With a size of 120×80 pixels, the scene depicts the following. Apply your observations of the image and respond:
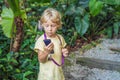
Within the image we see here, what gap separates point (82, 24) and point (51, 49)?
2.82 meters

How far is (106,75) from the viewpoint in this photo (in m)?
4.13

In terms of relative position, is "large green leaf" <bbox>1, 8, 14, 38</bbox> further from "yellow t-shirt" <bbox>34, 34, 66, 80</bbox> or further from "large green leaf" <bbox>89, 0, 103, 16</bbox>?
"large green leaf" <bbox>89, 0, 103, 16</bbox>

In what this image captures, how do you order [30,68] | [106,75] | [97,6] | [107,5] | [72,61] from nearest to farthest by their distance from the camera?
[30,68], [106,75], [72,61], [97,6], [107,5]

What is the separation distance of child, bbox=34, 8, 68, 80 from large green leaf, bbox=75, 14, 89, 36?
2559 mm

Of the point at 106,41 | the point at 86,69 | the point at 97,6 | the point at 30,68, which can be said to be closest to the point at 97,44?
the point at 106,41

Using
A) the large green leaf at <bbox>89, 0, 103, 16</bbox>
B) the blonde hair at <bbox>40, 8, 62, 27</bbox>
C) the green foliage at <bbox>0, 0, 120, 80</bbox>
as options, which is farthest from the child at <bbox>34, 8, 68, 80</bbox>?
the large green leaf at <bbox>89, 0, 103, 16</bbox>

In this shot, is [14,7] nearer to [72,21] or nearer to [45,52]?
[45,52]

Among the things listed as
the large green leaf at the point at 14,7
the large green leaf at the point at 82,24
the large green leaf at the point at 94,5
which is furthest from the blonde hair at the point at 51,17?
the large green leaf at the point at 82,24

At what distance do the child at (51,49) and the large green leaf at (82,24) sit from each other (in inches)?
101

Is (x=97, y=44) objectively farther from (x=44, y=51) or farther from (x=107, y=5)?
(x=44, y=51)

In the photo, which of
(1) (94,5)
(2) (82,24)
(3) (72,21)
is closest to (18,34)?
(1) (94,5)

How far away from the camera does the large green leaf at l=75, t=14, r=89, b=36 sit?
5.35m

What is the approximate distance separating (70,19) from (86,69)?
1.54 meters

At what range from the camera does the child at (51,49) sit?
104 inches
